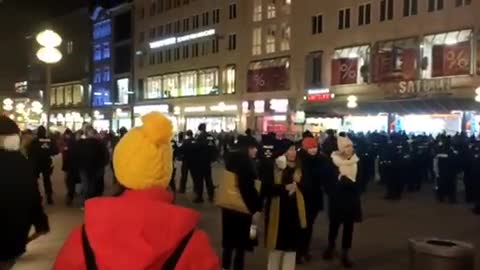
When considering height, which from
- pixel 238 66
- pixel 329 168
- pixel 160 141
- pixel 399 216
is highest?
pixel 238 66

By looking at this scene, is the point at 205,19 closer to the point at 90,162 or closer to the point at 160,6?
the point at 160,6

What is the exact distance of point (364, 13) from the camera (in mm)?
43875

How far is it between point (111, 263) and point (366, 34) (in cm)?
4292

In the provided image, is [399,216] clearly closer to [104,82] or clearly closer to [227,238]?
[227,238]

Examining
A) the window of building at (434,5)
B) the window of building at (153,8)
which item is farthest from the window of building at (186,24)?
the window of building at (434,5)

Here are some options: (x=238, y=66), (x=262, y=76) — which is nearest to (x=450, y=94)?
(x=262, y=76)

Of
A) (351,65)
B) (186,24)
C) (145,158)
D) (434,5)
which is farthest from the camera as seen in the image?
(186,24)

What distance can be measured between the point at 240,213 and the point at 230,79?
50934 mm

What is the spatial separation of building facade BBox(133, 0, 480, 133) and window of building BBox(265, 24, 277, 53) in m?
0.08

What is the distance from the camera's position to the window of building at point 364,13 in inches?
1714

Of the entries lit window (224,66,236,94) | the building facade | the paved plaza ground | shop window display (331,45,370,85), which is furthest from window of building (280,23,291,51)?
the paved plaza ground

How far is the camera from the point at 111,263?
87.7 inches

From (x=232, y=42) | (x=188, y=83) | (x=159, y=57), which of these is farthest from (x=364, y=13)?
(x=159, y=57)

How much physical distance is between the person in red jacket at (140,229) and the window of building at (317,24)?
46.0 metres
